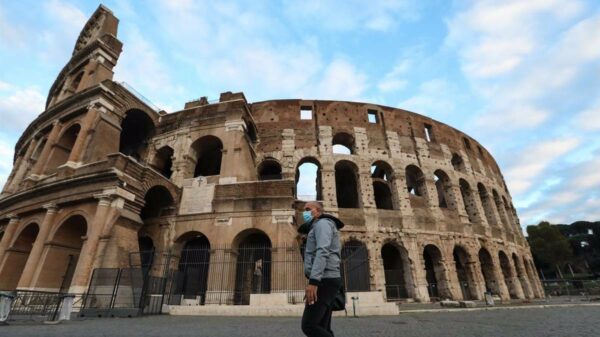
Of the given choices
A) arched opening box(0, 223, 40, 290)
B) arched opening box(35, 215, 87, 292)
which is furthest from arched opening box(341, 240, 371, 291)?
arched opening box(0, 223, 40, 290)

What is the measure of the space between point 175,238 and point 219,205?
2372mm

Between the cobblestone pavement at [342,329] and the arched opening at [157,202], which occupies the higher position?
the arched opening at [157,202]

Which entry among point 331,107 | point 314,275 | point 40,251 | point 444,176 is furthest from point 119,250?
point 444,176

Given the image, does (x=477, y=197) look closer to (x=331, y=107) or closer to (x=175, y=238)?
(x=331, y=107)

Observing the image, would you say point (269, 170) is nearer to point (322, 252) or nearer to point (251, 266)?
point (251, 266)

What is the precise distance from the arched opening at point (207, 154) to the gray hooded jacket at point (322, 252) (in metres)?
13.0

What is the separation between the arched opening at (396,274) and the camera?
15.6 metres

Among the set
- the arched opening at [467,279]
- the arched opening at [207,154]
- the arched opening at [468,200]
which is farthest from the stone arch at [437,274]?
the arched opening at [207,154]

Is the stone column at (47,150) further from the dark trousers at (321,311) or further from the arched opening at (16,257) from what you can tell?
the dark trousers at (321,311)

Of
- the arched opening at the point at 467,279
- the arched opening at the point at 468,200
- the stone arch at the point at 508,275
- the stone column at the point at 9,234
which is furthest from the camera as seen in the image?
the arched opening at the point at 468,200

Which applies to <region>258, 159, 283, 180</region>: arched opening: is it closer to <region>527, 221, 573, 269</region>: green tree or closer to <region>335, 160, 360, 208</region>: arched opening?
<region>335, 160, 360, 208</region>: arched opening

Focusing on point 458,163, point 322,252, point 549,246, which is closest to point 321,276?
point 322,252

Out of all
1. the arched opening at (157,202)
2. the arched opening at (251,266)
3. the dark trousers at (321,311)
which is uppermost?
the arched opening at (157,202)

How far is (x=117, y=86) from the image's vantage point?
589 inches
